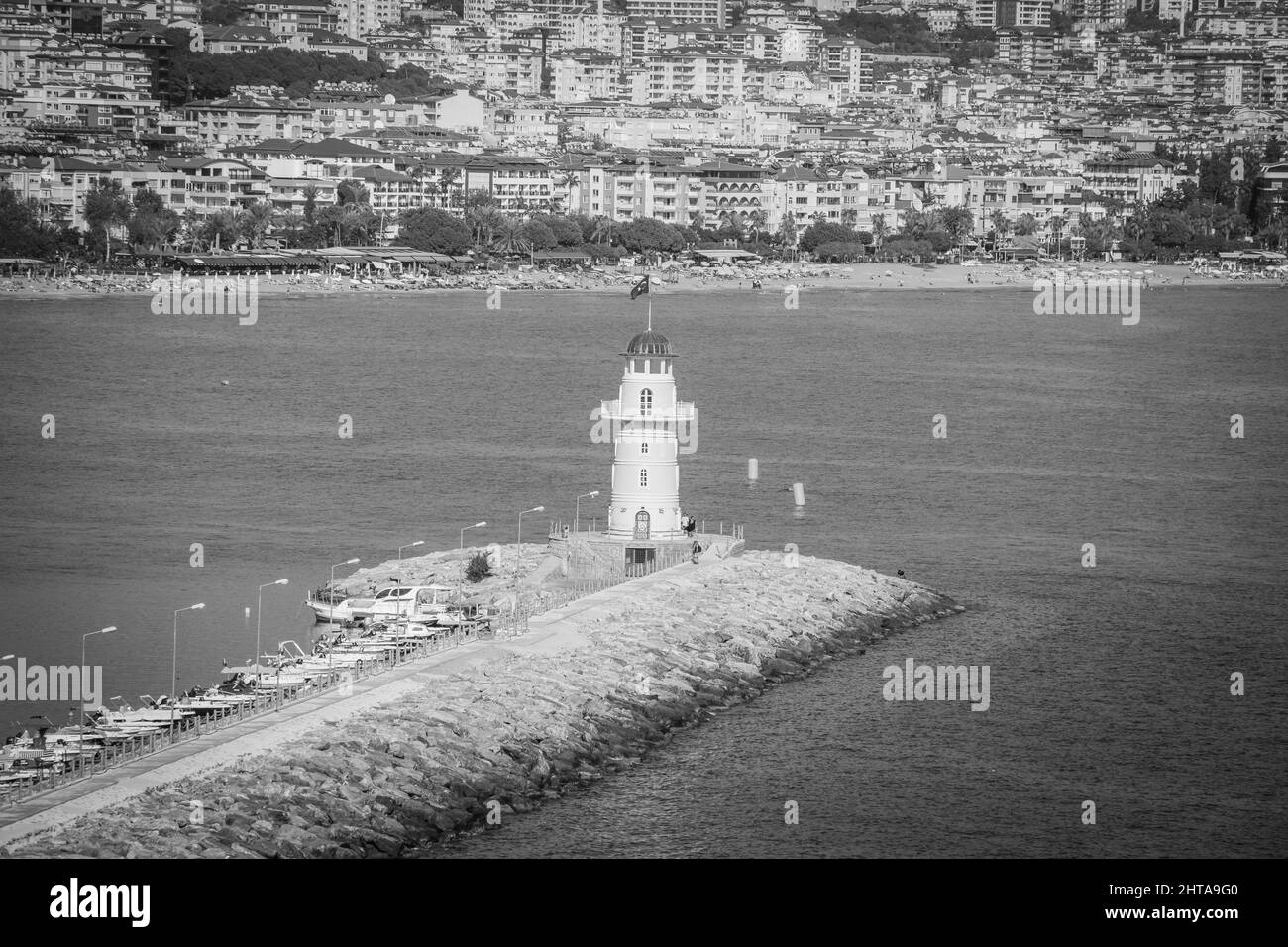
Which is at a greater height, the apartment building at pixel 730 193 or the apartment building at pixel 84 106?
the apartment building at pixel 84 106

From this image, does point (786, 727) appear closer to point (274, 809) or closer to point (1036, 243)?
point (274, 809)

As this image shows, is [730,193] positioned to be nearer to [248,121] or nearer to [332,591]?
[248,121]

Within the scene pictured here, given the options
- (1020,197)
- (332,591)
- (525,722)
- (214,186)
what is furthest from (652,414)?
(1020,197)

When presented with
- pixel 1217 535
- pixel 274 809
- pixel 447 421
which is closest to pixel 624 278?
pixel 447 421

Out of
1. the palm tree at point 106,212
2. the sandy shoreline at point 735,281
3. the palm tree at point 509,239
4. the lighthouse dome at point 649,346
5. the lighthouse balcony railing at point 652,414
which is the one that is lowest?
the sandy shoreline at point 735,281

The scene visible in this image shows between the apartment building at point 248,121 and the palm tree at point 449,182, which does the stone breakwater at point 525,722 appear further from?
the apartment building at point 248,121

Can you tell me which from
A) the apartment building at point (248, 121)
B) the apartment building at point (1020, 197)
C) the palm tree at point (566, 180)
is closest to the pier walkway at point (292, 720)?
the palm tree at point (566, 180)
